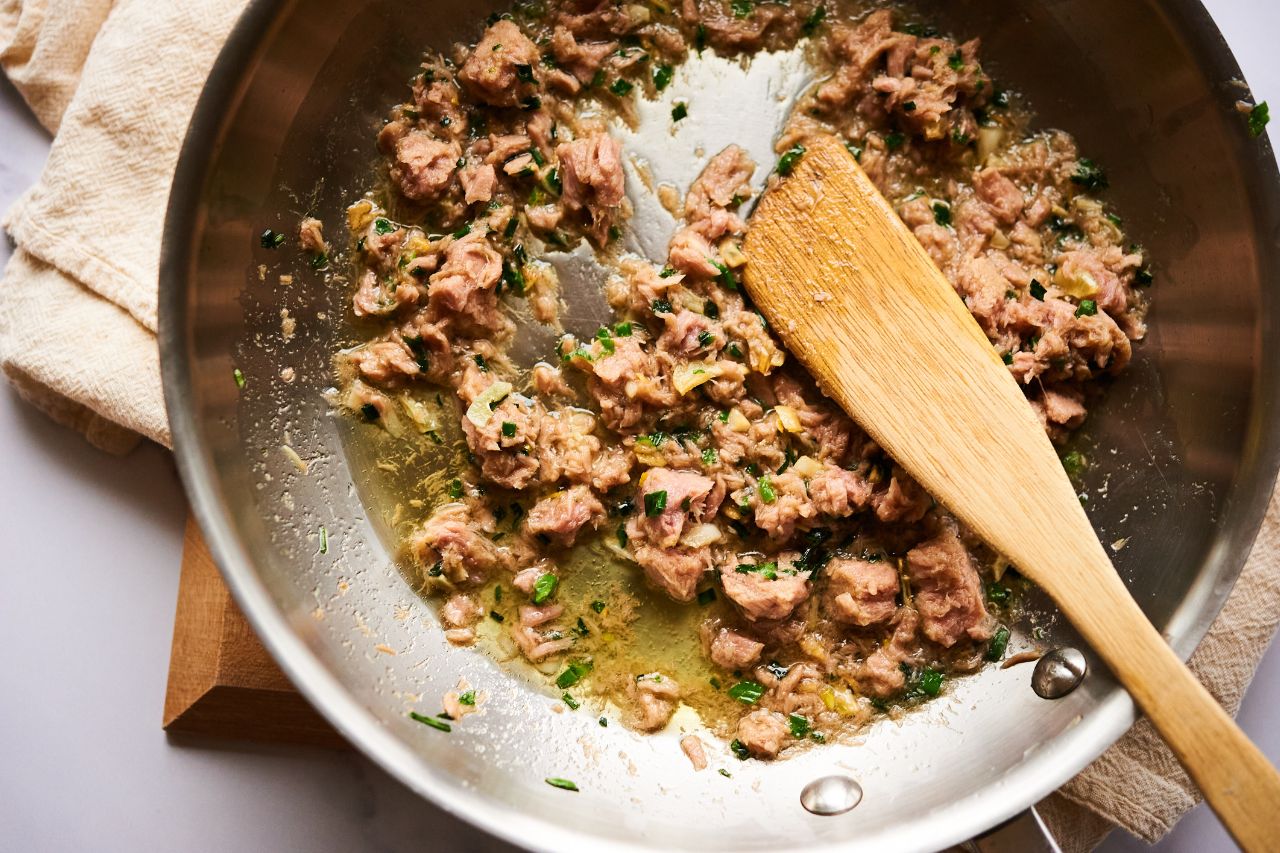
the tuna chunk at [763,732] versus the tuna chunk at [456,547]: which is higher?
the tuna chunk at [456,547]

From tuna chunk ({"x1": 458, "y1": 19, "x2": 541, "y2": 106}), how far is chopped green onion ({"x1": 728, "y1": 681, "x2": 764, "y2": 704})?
2657mm

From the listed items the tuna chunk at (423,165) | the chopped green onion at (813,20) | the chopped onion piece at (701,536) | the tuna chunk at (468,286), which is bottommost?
the chopped onion piece at (701,536)

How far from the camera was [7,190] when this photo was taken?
3982 millimetres

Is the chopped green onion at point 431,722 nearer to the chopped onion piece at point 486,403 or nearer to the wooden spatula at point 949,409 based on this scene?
the chopped onion piece at point 486,403

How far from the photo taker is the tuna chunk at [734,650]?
144 inches

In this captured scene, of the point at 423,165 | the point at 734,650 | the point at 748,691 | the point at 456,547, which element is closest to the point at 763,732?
the point at 748,691

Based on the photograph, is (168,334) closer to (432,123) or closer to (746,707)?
(432,123)

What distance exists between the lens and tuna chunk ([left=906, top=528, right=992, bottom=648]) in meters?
3.59

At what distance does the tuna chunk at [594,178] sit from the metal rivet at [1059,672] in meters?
2.49

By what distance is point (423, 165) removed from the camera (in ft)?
12.2

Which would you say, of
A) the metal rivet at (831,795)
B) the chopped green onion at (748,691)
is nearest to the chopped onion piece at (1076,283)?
the chopped green onion at (748,691)

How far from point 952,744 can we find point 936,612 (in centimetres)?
52

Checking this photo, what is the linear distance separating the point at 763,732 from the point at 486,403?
5.75ft

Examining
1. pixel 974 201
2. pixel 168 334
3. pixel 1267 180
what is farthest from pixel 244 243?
pixel 1267 180
